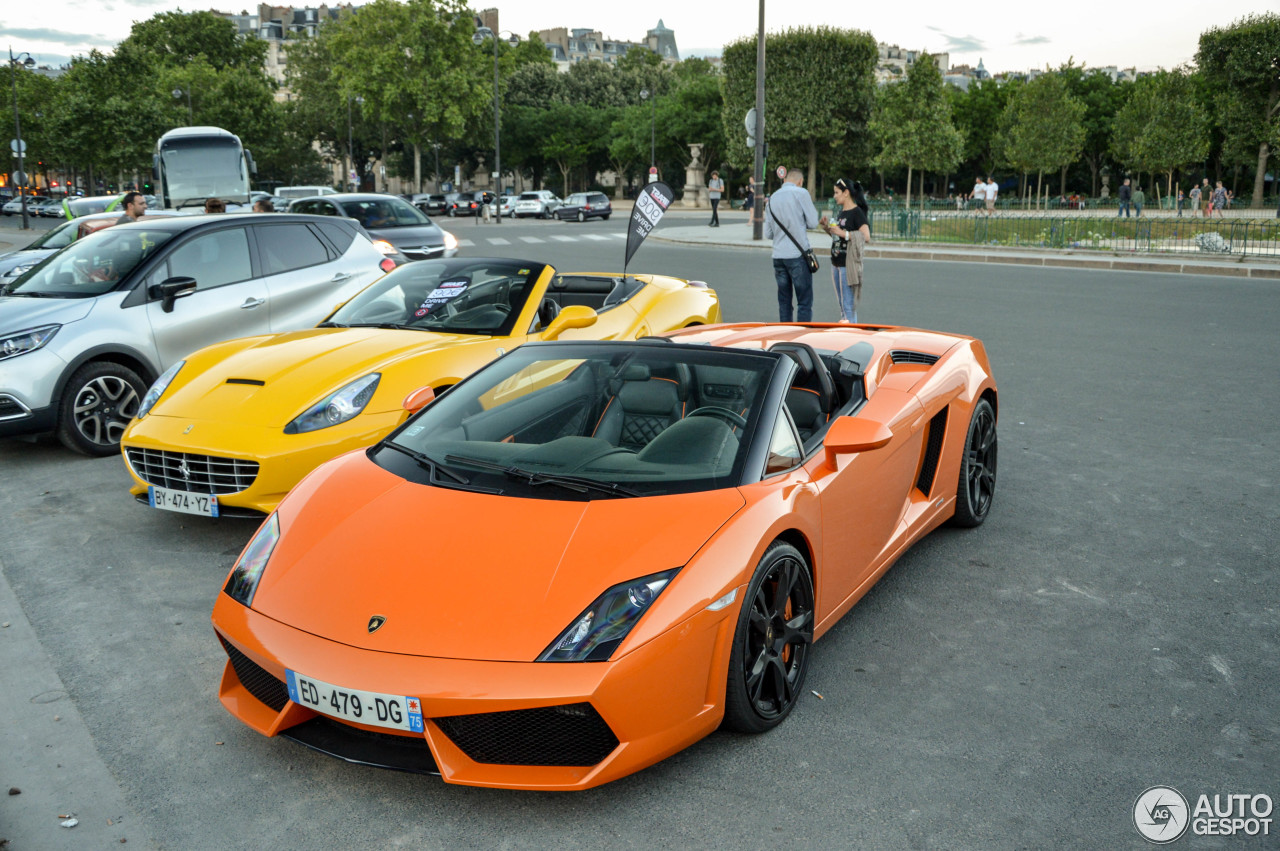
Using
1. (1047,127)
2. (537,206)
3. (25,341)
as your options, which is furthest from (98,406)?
(1047,127)

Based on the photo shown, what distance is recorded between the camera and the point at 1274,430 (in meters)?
7.31

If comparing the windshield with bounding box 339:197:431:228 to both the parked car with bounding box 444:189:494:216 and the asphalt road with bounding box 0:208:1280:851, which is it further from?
the parked car with bounding box 444:189:494:216

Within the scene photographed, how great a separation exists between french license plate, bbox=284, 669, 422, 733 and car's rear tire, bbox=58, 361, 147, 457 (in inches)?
199

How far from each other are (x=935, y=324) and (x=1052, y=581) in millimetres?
8197

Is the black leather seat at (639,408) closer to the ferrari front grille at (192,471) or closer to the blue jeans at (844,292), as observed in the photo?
the ferrari front grille at (192,471)

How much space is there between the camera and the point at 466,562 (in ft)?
9.86

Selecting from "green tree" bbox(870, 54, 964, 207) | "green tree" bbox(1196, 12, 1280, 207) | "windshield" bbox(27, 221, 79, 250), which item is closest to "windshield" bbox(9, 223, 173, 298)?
"windshield" bbox(27, 221, 79, 250)

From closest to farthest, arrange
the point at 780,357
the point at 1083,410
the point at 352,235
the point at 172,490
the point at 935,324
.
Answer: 1. the point at 780,357
2. the point at 172,490
3. the point at 1083,410
4. the point at 352,235
5. the point at 935,324

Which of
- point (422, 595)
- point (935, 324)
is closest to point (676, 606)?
point (422, 595)

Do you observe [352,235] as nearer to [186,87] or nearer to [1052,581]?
[1052,581]

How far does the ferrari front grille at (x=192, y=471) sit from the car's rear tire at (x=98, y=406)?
1.96 m

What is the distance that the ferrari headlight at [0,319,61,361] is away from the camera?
6742 millimetres

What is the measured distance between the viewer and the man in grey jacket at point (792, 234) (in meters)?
10.9

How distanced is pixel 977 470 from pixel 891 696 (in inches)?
81.8
